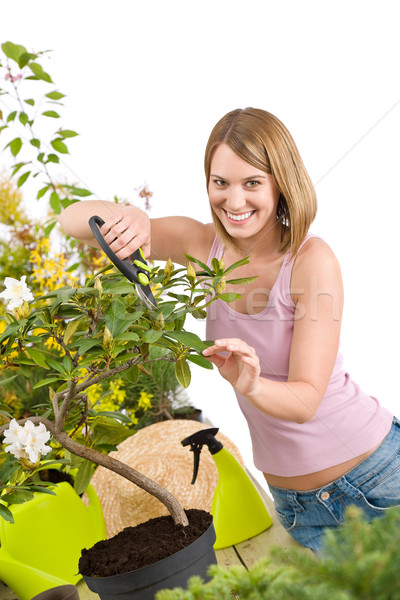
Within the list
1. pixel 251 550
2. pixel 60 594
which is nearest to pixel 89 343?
pixel 60 594

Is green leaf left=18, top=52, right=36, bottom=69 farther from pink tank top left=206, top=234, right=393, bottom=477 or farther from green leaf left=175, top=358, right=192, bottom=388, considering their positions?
green leaf left=175, top=358, right=192, bottom=388

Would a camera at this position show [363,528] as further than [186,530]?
No

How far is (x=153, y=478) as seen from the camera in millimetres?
1269

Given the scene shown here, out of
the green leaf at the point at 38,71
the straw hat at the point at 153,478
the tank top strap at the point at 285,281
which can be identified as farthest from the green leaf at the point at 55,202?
the tank top strap at the point at 285,281

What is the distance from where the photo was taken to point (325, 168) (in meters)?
1.93

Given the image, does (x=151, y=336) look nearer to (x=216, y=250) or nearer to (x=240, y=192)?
(x=240, y=192)

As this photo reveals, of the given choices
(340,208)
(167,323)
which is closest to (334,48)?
(340,208)

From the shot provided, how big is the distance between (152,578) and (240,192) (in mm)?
645

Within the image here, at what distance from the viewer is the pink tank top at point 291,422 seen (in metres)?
1.08

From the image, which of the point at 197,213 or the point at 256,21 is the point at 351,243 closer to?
the point at 197,213

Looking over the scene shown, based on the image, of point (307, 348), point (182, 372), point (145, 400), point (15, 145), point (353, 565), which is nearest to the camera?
point (353, 565)

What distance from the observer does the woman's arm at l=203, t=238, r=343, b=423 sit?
823 mm

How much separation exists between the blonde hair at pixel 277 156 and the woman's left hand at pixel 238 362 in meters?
0.35

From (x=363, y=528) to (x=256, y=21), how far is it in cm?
218
